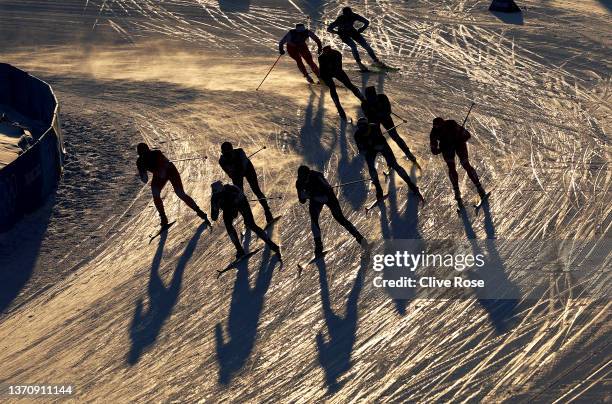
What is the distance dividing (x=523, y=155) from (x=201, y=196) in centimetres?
611

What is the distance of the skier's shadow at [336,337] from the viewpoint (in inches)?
523

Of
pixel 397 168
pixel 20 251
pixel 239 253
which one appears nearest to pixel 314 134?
pixel 397 168

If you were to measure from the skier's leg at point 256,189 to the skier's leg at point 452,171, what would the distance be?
306 cm

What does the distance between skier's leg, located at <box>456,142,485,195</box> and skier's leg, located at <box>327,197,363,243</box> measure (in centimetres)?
230

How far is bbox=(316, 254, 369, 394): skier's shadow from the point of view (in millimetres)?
13273

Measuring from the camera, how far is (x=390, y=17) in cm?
2927

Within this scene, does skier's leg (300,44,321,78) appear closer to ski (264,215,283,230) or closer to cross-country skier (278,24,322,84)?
cross-country skier (278,24,322,84)

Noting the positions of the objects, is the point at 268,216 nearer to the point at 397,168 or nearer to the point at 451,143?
the point at 397,168

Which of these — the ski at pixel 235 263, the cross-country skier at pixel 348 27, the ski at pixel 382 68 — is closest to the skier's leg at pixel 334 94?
the cross-country skier at pixel 348 27

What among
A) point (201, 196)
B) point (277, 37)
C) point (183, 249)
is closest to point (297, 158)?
point (201, 196)

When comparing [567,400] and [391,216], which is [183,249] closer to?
[391,216]

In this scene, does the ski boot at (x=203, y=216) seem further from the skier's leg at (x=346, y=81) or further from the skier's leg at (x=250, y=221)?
the skier's leg at (x=346, y=81)

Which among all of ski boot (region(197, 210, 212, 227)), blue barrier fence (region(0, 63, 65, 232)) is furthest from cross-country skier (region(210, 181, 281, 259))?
blue barrier fence (region(0, 63, 65, 232))

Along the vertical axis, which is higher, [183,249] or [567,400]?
[567,400]
